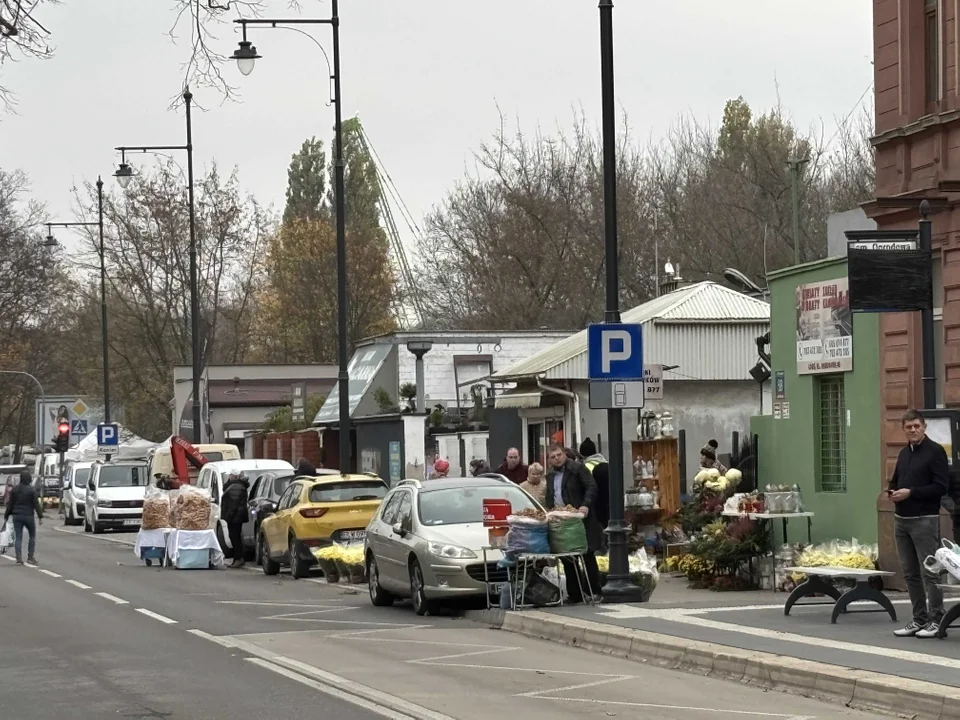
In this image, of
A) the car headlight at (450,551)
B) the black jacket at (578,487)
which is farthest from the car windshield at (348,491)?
the car headlight at (450,551)

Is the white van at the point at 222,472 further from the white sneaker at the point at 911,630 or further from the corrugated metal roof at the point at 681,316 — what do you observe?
the white sneaker at the point at 911,630

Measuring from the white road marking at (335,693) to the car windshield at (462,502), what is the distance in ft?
17.4

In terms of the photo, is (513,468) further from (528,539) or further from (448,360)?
(448,360)

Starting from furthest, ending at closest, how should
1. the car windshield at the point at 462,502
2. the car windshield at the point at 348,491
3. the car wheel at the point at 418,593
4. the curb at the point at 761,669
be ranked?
the car windshield at the point at 348,491 < the car windshield at the point at 462,502 < the car wheel at the point at 418,593 < the curb at the point at 761,669

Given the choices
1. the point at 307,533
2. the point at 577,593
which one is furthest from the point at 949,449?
the point at 307,533

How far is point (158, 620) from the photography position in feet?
60.2

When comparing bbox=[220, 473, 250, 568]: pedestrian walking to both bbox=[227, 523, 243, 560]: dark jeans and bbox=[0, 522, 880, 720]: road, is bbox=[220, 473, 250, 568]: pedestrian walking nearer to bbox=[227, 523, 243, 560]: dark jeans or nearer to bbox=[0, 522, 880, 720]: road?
bbox=[227, 523, 243, 560]: dark jeans

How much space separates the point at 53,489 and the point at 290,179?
26.0 m

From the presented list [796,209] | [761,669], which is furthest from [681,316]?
[761,669]

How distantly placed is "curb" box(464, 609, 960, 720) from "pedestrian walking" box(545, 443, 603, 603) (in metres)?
1.36

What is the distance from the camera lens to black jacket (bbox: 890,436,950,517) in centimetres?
1377

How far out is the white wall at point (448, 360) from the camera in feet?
137

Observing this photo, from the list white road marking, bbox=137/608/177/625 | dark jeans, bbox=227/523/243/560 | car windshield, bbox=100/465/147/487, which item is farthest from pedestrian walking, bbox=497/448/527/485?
car windshield, bbox=100/465/147/487

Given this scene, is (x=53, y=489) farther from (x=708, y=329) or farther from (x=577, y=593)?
(x=577, y=593)
